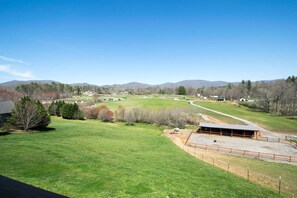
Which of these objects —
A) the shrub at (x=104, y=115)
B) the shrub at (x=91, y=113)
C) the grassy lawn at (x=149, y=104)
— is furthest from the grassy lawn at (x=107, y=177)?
the grassy lawn at (x=149, y=104)

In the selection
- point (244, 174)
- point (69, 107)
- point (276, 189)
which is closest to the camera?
point (276, 189)

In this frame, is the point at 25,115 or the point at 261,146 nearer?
the point at 25,115

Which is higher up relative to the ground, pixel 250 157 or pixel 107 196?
pixel 107 196

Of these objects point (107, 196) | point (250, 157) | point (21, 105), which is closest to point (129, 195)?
point (107, 196)

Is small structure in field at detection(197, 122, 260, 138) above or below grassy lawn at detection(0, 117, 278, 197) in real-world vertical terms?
below

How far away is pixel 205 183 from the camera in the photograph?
1432 cm

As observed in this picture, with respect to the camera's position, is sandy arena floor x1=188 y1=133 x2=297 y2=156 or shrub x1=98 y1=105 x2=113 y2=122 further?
shrub x1=98 y1=105 x2=113 y2=122

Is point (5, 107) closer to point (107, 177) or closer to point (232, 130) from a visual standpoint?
point (107, 177)

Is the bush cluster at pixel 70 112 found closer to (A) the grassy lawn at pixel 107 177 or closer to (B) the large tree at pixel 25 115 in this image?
(B) the large tree at pixel 25 115

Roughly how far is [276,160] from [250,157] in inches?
130

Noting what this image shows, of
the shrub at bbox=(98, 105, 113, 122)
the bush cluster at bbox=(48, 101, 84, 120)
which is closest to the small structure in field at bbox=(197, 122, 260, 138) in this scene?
the shrub at bbox=(98, 105, 113, 122)

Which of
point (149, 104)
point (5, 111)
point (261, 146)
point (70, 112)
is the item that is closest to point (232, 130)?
point (261, 146)

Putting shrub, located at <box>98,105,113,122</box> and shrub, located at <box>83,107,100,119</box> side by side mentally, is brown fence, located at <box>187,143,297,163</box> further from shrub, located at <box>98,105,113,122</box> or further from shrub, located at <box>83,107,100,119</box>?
shrub, located at <box>83,107,100,119</box>

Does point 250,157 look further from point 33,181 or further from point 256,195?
point 33,181
